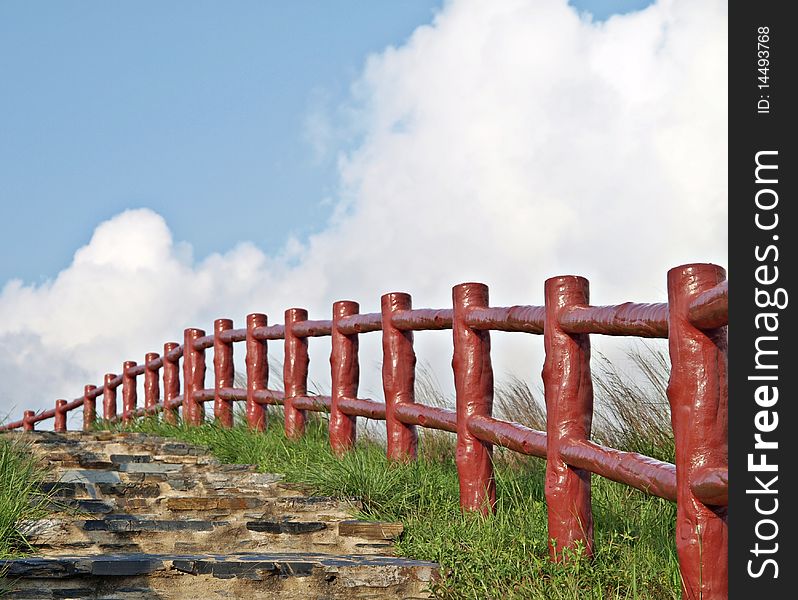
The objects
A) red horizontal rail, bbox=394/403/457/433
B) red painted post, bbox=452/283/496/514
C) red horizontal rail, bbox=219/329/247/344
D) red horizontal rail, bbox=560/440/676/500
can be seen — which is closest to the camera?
red horizontal rail, bbox=560/440/676/500

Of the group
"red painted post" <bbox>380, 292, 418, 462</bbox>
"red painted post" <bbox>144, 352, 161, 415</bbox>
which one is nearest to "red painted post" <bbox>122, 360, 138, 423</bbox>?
"red painted post" <bbox>144, 352, 161, 415</bbox>

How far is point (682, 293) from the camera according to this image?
14.6 feet

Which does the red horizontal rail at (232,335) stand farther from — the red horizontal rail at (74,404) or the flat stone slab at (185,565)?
the red horizontal rail at (74,404)

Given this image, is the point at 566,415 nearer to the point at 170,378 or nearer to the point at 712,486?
the point at 712,486

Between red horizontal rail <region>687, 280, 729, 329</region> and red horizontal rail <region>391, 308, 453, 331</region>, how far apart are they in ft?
9.51

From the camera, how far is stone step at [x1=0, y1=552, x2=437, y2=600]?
4.93 metres

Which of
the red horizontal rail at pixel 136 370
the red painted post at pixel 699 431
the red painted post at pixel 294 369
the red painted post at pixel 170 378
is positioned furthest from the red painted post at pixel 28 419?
the red painted post at pixel 699 431

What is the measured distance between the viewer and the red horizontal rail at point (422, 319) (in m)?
7.19

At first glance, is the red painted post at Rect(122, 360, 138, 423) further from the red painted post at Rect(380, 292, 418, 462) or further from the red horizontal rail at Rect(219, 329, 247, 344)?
the red painted post at Rect(380, 292, 418, 462)

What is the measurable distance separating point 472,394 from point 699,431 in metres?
2.41

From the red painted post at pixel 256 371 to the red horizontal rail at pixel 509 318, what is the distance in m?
4.84

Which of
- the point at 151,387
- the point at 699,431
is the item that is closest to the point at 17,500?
the point at 699,431
